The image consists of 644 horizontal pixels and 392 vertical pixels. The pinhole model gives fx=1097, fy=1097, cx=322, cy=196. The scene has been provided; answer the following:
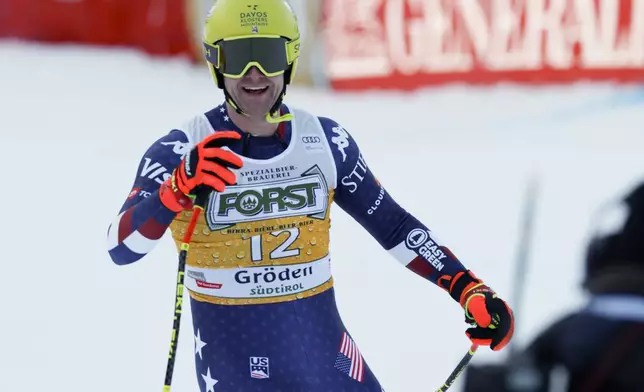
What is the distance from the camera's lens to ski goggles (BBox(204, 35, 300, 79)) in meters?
3.47

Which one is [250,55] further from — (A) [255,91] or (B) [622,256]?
(B) [622,256]

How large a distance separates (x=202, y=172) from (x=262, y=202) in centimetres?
41

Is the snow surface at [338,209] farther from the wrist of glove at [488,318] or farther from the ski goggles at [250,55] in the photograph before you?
the ski goggles at [250,55]

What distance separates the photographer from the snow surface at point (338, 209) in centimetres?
608

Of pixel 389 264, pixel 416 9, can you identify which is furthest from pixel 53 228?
pixel 416 9

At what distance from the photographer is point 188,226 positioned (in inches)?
138

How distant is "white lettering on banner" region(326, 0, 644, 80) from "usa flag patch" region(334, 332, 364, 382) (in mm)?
8464

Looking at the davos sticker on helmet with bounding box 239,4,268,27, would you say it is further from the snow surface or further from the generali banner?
the generali banner

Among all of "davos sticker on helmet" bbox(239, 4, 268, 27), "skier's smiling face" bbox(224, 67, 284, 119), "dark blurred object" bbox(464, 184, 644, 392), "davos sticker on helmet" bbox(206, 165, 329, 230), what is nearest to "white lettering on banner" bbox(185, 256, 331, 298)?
"davos sticker on helmet" bbox(206, 165, 329, 230)

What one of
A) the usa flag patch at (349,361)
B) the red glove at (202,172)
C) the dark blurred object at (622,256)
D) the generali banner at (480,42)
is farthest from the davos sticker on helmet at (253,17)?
the generali banner at (480,42)

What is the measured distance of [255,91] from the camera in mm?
3523

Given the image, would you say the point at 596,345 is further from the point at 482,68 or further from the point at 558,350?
the point at 482,68

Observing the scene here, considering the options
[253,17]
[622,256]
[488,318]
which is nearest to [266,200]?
[253,17]

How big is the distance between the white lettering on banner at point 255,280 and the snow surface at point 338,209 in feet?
2.82
